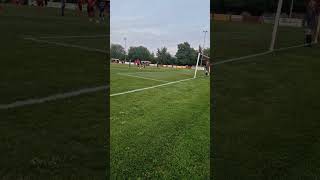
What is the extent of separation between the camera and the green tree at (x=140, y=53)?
3047 millimetres

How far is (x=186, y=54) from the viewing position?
3172 millimetres

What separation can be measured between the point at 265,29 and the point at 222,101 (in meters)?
13.8

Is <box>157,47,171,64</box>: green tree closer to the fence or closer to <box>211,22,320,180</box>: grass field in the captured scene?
<box>211,22,320,180</box>: grass field

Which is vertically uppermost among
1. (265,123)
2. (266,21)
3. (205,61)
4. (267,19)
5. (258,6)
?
(258,6)

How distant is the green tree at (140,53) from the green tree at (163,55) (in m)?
0.07

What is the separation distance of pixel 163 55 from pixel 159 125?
1.94 ft

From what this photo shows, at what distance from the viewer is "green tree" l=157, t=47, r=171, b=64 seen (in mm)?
3166

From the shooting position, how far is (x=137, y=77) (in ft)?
10.9

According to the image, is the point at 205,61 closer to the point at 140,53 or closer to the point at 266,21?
the point at 140,53

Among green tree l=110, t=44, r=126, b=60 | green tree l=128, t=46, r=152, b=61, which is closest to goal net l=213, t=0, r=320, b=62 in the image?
green tree l=128, t=46, r=152, b=61

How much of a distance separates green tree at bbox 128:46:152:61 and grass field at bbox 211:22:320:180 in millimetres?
1008

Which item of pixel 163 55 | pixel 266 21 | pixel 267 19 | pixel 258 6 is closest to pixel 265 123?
pixel 163 55
